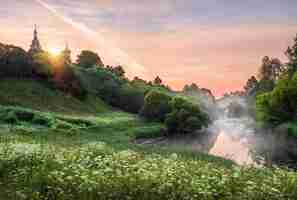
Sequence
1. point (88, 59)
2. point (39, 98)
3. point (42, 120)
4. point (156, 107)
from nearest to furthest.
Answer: point (42, 120) < point (156, 107) < point (39, 98) < point (88, 59)

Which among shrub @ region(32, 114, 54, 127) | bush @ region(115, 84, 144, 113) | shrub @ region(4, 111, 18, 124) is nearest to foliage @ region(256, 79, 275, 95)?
bush @ region(115, 84, 144, 113)

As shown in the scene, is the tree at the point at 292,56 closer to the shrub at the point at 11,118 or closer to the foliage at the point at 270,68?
the foliage at the point at 270,68

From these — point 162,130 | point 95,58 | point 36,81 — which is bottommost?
point 162,130

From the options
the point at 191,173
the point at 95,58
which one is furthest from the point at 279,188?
the point at 95,58

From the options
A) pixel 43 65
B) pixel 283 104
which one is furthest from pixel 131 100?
pixel 283 104

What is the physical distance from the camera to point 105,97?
101000mm

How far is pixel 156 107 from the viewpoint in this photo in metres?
70.0

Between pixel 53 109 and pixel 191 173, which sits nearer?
pixel 191 173

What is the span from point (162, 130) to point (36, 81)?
114ft

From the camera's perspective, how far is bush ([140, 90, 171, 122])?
69.1m

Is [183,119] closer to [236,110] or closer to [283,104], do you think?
[283,104]

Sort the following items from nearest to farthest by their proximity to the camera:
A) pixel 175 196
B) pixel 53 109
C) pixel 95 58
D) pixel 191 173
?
pixel 175 196, pixel 191 173, pixel 53 109, pixel 95 58

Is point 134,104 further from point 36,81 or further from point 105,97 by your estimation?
point 36,81

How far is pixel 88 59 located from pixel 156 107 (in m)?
71.2
